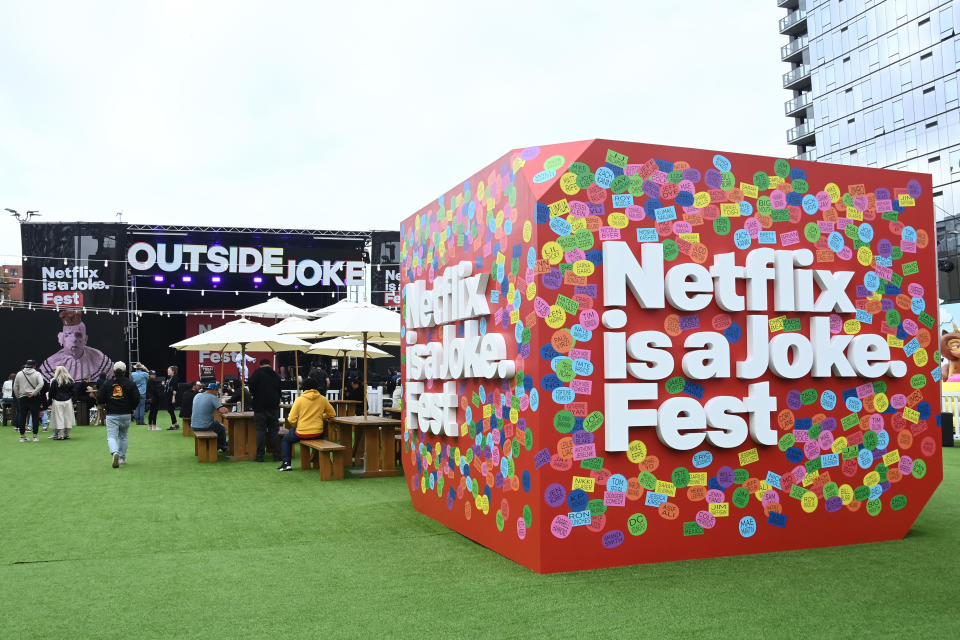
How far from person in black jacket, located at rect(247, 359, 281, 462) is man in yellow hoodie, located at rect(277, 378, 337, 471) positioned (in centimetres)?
116

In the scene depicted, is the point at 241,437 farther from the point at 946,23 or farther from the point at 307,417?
the point at 946,23

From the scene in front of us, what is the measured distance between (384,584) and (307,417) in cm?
555

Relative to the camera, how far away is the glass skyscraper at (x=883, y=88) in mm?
34094

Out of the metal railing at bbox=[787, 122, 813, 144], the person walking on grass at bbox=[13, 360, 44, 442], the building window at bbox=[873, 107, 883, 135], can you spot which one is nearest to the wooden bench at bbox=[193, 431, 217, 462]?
the person walking on grass at bbox=[13, 360, 44, 442]

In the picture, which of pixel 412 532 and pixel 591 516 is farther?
pixel 412 532

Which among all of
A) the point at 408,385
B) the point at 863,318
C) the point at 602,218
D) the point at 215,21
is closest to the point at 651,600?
the point at 602,218

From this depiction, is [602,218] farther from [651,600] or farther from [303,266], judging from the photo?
[303,266]

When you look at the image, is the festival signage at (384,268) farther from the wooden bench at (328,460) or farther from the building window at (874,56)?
the building window at (874,56)

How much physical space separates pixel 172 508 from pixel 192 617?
3.59 m

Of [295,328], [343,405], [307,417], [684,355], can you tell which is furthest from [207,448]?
[684,355]

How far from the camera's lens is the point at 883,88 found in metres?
37.8

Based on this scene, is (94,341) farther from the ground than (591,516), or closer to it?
farther from the ground

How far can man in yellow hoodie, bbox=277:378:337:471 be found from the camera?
10180 millimetres

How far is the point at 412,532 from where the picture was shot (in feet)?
21.1
